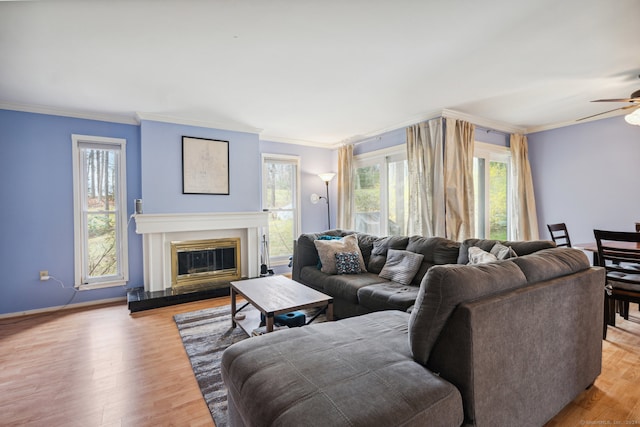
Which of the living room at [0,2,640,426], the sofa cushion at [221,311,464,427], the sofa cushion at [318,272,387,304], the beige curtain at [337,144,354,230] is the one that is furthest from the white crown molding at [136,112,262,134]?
the sofa cushion at [221,311,464,427]

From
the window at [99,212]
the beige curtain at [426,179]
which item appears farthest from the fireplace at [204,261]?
the beige curtain at [426,179]

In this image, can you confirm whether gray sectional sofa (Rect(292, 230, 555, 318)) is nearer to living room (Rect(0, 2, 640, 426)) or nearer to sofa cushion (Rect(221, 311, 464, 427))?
sofa cushion (Rect(221, 311, 464, 427))

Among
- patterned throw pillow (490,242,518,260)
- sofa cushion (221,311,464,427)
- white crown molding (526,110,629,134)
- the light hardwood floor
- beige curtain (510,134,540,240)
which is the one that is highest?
white crown molding (526,110,629,134)

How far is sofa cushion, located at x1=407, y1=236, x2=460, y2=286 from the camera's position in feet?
9.55

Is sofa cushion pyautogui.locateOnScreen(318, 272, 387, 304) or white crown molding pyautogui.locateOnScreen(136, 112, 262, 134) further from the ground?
white crown molding pyautogui.locateOnScreen(136, 112, 262, 134)

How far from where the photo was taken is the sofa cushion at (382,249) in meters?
3.38

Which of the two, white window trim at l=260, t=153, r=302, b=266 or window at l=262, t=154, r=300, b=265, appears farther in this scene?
window at l=262, t=154, r=300, b=265

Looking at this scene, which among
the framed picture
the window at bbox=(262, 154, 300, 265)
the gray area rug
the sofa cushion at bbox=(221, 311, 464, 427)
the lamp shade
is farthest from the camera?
the lamp shade

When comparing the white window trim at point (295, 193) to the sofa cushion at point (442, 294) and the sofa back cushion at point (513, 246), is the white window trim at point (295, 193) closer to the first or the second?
the sofa back cushion at point (513, 246)

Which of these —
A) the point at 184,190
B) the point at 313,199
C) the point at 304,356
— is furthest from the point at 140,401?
the point at 313,199

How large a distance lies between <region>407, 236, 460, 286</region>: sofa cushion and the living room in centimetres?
161

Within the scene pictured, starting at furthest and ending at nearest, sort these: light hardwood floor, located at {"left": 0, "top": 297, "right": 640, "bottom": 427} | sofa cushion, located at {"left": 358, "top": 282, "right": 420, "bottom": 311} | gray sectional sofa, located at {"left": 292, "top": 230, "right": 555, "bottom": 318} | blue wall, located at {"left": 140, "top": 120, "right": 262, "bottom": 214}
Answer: blue wall, located at {"left": 140, "top": 120, "right": 262, "bottom": 214} < gray sectional sofa, located at {"left": 292, "top": 230, "right": 555, "bottom": 318} < sofa cushion, located at {"left": 358, "top": 282, "right": 420, "bottom": 311} < light hardwood floor, located at {"left": 0, "top": 297, "right": 640, "bottom": 427}

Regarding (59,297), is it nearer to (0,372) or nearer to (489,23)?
(0,372)

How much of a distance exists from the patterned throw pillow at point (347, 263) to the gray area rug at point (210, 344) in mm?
1251
